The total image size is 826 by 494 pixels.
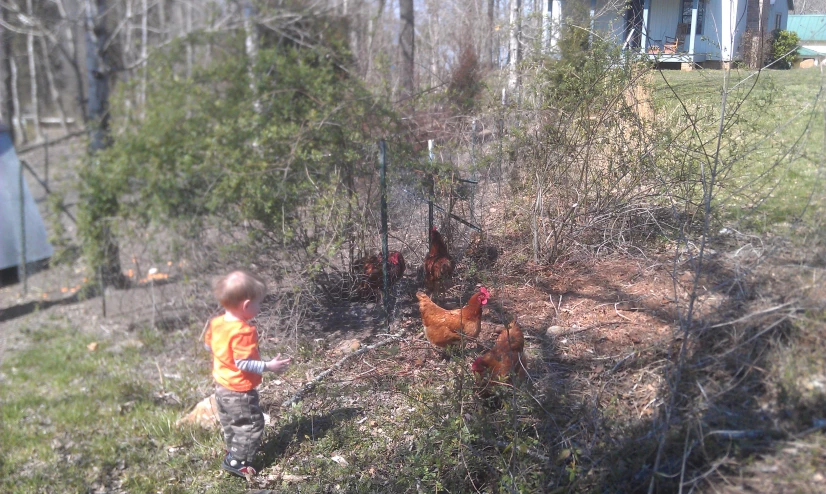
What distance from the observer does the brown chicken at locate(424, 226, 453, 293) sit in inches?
213

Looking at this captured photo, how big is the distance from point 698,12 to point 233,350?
13.9 feet

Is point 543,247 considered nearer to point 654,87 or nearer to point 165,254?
point 654,87

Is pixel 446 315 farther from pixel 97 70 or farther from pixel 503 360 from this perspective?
pixel 97 70

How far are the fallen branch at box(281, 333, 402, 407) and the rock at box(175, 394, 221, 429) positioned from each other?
0.50 meters

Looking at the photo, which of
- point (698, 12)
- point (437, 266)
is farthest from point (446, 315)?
point (698, 12)

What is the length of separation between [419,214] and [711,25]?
113 inches

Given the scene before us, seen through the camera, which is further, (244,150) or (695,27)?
(244,150)

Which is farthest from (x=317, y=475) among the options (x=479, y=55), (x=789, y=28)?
(x=479, y=55)

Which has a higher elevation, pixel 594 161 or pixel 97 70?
pixel 97 70

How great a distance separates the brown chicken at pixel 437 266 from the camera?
540 centimetres

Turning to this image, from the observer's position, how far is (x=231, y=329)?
3.58 meters

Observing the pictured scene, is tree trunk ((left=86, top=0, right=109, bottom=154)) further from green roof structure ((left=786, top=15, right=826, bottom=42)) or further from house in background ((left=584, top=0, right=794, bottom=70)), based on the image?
green roof structure ((left=786, top=15, right=826, bottom=42))

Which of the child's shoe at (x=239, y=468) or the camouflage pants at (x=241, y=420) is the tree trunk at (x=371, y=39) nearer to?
the camouflage pants at (x=241, y=420)

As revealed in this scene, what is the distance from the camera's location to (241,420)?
12.3 feet
